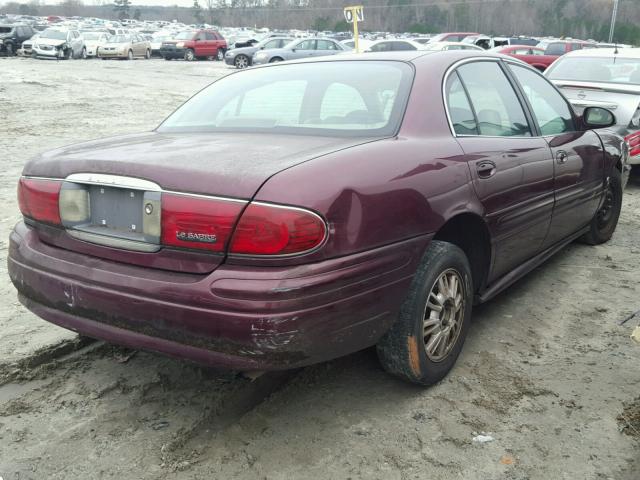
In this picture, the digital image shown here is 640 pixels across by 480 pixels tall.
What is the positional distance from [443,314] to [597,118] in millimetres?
2420

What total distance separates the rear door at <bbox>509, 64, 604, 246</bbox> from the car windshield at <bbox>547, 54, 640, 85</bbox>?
4109mm

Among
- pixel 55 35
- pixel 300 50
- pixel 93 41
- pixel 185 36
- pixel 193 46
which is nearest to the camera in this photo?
pixel 300 50

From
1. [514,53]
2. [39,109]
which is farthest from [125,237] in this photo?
[514,53]

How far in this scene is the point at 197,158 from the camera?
254 centimetres

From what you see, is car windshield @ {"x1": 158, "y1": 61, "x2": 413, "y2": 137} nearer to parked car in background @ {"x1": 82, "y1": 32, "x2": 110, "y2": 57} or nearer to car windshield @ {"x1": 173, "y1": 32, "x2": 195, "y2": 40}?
parked car in background @ {"x1": 82, "y1": 32, "x2": 110, "y2": 57}

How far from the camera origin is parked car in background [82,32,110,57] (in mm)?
33562

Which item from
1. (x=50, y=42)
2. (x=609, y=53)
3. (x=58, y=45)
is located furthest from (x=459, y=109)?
(x=50, y=42)

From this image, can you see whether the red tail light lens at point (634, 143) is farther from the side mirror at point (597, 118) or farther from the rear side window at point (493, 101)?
the rear side window at point (493, 101)

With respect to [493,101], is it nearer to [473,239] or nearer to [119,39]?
[473,239]

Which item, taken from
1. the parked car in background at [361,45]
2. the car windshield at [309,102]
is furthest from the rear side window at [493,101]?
the parked car in background at [361,45]

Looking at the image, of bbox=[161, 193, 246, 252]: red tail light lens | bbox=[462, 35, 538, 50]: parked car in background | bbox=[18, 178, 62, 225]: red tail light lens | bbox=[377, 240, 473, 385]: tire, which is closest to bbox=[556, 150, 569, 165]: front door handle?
bbox=[377, 240, 473, 385]: tire

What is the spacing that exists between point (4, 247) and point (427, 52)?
347cm

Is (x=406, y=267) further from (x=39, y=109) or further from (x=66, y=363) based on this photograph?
(x=39, y=109)

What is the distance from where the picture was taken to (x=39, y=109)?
44.4 ft
